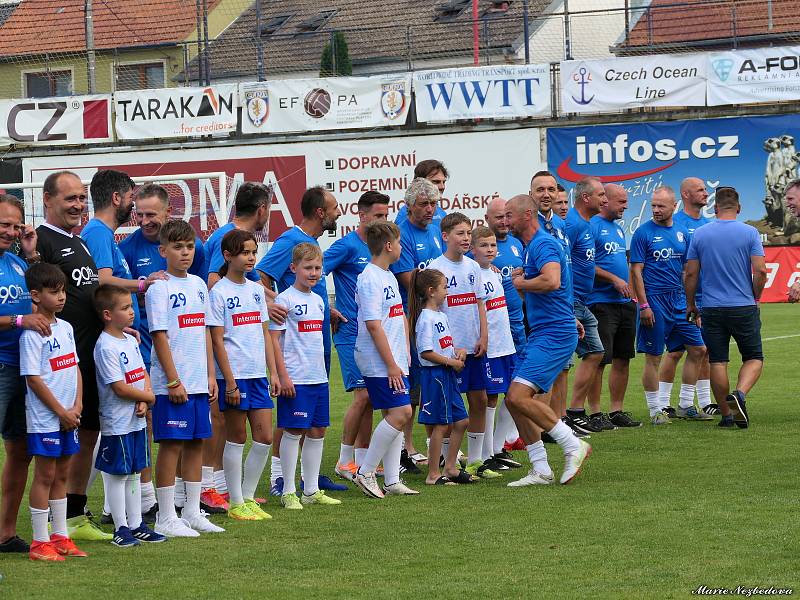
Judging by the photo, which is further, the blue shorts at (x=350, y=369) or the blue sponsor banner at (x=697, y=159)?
the blue sponsor banner at (x=697, y=159)

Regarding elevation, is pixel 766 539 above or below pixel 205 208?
below

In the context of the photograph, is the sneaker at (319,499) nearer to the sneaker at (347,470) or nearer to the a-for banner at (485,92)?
the sneaker at (347,470)

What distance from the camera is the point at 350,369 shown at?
912 cm

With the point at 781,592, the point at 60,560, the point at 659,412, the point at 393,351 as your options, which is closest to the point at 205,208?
the point at 659,412

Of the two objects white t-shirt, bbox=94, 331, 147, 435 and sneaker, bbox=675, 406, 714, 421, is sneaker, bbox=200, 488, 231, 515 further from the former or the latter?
sneaker, bbox=675, 406, 714, 421

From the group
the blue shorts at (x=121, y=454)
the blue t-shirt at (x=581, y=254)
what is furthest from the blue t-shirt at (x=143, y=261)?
the blue t-shirt at (x=581, y=254)

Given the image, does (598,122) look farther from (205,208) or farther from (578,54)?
(205,208)

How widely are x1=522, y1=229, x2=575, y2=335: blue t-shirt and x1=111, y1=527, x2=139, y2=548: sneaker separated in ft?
10.9

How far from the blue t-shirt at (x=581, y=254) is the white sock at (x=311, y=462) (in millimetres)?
3847

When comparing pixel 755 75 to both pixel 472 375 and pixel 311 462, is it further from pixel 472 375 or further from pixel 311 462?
pixel 311 462

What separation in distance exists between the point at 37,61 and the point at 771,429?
27.9 metres

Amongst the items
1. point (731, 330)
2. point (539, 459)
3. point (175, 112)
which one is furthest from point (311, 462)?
point (175, 112)

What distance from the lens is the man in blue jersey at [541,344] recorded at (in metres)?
8.55

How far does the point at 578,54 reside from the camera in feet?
89.5
